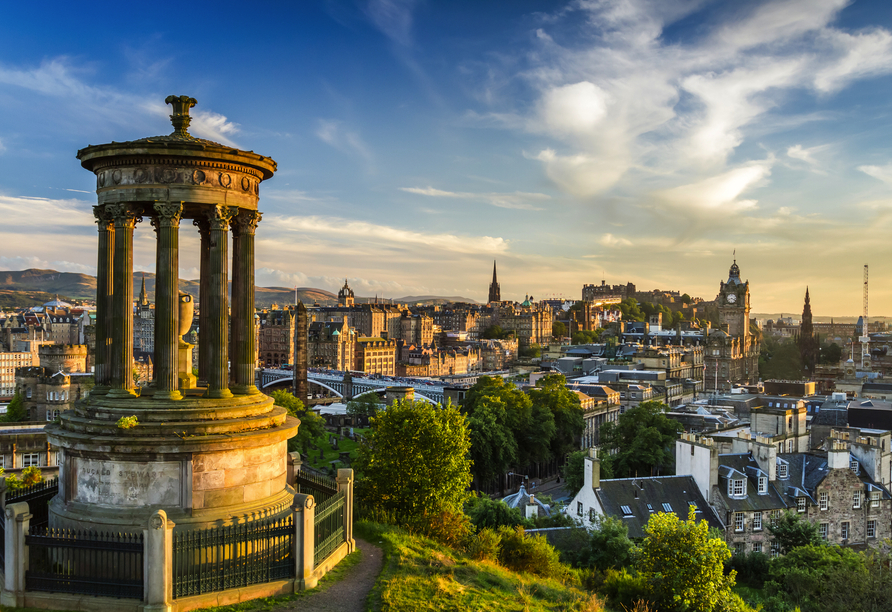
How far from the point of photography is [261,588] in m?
14.3

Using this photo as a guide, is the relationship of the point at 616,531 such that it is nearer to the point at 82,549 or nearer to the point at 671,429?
the point at 82,549

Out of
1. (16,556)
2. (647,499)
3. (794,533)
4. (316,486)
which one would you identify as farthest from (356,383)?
(16,556)

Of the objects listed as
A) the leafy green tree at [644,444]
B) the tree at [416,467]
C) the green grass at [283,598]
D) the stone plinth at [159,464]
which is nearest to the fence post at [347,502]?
the green grass at [283,598]

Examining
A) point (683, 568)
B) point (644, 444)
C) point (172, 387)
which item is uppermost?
point (172, 387)

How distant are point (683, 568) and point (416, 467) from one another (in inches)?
390

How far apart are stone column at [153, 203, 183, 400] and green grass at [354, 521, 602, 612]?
6.39 m

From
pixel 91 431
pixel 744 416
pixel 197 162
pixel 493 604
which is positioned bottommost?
pixel 744 416

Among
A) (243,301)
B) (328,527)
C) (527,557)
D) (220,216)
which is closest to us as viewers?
(328,527)

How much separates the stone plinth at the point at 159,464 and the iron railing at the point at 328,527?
3.84 feet

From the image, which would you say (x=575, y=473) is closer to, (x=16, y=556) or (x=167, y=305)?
(x=167, y=305)

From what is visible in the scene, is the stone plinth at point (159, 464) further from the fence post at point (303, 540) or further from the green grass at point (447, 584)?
the green grass at point (447, 584)

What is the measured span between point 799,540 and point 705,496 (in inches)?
236

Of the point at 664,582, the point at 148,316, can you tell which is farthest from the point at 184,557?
the point at 148,316

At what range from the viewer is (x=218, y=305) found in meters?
16.7
